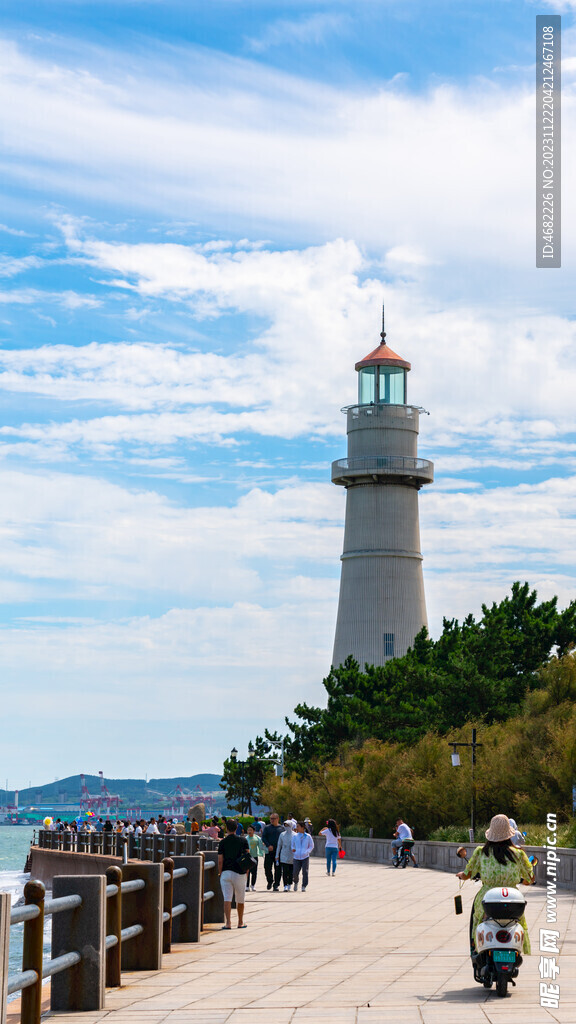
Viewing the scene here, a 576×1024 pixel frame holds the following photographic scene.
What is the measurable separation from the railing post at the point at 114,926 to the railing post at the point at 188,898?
4.12 meters

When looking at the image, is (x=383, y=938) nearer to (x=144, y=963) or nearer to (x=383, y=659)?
(x=144, y=963)

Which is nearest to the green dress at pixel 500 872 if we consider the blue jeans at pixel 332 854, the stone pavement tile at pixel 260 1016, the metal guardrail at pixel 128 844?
the stone pavement tile at pixel 260 1016

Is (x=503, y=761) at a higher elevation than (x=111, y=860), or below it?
higher

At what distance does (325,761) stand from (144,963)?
49.9 meters

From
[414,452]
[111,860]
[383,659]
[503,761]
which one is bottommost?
[111,860]

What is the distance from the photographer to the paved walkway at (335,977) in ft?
31.8

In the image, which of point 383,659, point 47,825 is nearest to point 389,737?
point 383,659

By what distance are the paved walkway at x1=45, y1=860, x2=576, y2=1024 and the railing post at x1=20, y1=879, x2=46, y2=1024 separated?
39.5 inches

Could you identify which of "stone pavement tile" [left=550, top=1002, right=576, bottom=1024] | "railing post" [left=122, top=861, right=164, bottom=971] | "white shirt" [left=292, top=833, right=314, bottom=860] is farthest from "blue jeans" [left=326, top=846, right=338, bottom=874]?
"stone pavement tile" [left=550, top=1002, right=576, bottom=1024]

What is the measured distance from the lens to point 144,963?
1259 cm

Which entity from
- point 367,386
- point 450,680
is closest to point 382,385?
point 367,386

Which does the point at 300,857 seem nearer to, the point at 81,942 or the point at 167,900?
the point at 167,900

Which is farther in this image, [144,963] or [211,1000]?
[144,963]

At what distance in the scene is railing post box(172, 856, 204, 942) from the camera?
15.5 meters
